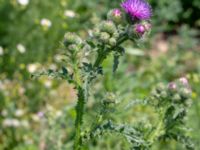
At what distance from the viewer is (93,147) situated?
4.00m

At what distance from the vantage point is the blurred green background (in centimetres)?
414

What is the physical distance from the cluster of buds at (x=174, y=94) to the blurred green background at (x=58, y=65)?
1.04 metres

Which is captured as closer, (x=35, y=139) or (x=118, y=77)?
(x=35, y=139)

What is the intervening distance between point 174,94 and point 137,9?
1.79ft

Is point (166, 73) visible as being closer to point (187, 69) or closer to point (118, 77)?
point (187, 69)

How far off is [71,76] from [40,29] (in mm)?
3290

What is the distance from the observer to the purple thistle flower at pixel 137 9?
2.11 metres

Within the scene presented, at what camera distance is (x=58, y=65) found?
213 inches

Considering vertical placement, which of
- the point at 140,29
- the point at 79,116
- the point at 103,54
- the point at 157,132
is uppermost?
the point at 140,29

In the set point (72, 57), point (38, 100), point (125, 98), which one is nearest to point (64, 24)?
point (38, 100)

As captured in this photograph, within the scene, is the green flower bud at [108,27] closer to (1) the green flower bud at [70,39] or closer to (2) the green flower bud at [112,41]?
(2) the green flower bud at [112,41]

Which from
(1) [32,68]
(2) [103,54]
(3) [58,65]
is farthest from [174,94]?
(3) [58,65]

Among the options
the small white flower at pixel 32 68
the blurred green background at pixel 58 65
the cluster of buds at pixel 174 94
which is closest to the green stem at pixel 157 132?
the cluster of buds at pixel 174 94

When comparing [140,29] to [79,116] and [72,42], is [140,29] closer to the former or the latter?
[72,42]
